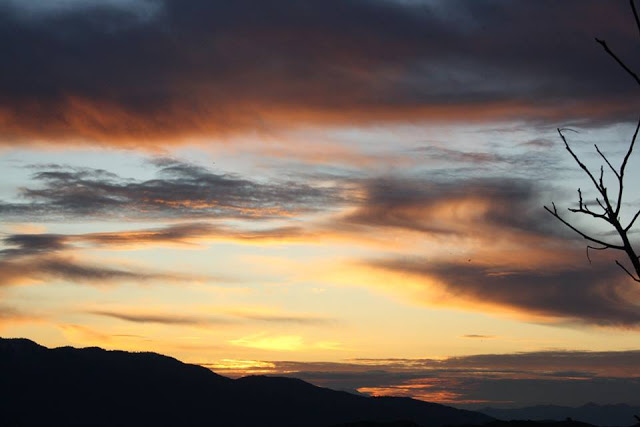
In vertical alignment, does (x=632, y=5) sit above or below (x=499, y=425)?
above

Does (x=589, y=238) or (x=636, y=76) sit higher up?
(x=636, y=76)

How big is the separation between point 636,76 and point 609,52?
40 cm

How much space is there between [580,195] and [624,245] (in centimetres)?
115

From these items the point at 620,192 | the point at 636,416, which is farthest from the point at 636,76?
the point at 636,416

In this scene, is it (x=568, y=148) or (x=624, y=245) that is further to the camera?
(x=568, y=148)

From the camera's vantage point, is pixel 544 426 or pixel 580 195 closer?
pixel 580 195

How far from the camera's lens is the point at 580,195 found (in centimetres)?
863

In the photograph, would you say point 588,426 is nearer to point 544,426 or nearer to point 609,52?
point 544,426

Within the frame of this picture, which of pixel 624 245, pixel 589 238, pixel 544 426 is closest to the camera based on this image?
pixel 624 245

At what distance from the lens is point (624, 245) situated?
7.60 metres

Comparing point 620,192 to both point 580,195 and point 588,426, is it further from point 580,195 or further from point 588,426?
point 588,426

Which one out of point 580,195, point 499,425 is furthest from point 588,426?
point 580,195

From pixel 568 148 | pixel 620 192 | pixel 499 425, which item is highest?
pixel 568 148

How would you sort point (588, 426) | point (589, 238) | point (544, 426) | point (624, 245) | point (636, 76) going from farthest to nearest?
point (588, 426)
point (544, 426)
point (589, 238)
point (624, 245)
point (636, 76)
